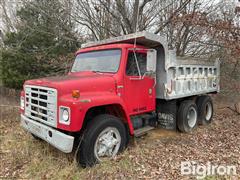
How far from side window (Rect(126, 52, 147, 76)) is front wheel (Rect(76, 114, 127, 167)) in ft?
3.77

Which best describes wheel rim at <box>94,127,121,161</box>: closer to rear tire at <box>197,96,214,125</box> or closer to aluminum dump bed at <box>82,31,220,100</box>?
aluminum dump bed at <box>82,31,220,100</box>

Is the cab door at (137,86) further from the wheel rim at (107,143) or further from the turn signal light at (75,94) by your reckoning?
the turn signal light at (75,94)

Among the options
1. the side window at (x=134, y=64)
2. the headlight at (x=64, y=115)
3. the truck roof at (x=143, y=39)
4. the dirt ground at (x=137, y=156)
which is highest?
the truck roof at (x=143, y=39)

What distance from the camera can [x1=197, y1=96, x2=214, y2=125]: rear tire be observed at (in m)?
7.30

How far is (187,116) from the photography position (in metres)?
6.48

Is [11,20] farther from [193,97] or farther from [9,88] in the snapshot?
[193,97]

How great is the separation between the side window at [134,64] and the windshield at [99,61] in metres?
0.26

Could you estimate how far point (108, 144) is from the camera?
441 cm

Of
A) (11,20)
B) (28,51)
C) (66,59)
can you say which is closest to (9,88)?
(28,51)

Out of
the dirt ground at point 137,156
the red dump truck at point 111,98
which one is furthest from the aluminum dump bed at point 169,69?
the dirt ground at point 137,156

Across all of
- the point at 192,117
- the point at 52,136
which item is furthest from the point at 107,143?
the point at 192,117

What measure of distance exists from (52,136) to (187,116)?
391 cm

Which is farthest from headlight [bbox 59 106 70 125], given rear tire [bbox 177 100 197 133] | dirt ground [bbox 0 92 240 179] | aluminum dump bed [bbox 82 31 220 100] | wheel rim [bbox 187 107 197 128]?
wheel rim [bbox 187 107 197 128]

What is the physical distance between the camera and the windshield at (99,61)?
16.3ft
